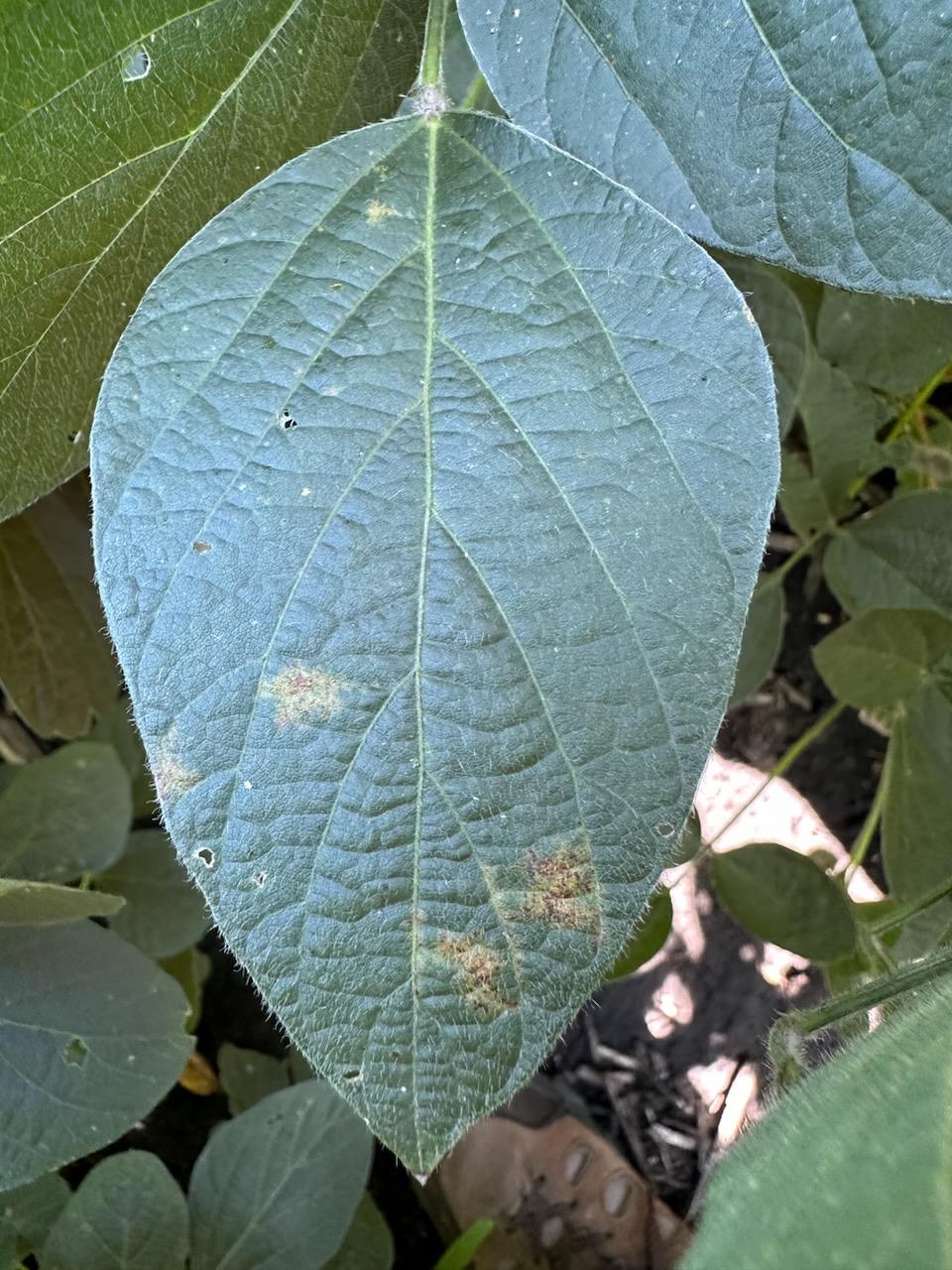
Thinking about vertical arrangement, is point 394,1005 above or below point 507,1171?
above

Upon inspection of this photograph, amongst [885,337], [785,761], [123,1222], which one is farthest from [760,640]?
[123,1222]

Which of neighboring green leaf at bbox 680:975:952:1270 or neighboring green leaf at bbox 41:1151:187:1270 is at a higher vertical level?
neighboring green leaf at bbox 680:975:952:1270

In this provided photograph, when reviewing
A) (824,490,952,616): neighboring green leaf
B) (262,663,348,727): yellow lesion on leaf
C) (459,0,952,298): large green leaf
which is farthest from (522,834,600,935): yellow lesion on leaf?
(824,490,952,616): neighboring green leaf

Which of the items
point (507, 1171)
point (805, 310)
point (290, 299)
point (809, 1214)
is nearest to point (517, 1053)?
point (809, 1214)

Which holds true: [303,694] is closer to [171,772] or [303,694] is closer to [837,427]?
[171,772]

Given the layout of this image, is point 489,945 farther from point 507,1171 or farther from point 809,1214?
point 507,1171

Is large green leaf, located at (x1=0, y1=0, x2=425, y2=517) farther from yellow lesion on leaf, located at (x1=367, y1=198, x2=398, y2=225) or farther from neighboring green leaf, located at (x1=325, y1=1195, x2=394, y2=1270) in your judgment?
neighboring green leaf, located at (x1=325, y1=1195, x2=394, y2=1270)
